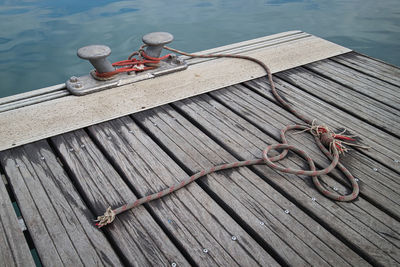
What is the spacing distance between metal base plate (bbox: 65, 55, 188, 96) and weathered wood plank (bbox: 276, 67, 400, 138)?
0.88m

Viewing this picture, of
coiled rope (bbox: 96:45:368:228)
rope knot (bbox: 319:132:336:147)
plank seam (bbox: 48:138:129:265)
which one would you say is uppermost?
rope knot (bbox: 319:132:336:147)

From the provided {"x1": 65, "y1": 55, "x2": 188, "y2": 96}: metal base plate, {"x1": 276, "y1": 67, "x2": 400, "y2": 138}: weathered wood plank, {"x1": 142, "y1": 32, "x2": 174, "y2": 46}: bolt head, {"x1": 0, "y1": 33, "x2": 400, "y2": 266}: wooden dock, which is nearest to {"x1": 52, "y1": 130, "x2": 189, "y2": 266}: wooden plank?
{"x1": 0, "y1": 33, "x2": 400, "y2": 266}: wooden dock

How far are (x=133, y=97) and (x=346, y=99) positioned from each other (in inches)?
62.5

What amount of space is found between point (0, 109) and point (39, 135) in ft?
1.48

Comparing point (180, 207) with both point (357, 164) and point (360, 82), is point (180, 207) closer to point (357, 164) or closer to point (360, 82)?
point (357, 164)

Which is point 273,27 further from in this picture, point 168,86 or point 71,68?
point 168,86

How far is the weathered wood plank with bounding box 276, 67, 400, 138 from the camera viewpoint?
7.57 ft

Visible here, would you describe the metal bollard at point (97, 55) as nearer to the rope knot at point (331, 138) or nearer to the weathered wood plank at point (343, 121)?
the weathered wood plank at point (343, 121)

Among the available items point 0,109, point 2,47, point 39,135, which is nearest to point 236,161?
point 39,135

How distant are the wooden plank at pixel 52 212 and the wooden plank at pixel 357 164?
1.20 meters

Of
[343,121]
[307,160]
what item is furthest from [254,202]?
[343,121]

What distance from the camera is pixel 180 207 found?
1582 mm

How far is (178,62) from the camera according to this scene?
110 inches

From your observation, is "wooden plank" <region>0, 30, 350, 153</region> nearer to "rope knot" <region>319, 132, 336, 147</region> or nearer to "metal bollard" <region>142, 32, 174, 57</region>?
"metal bollard" <region>142, 32, 174, 57</region>
